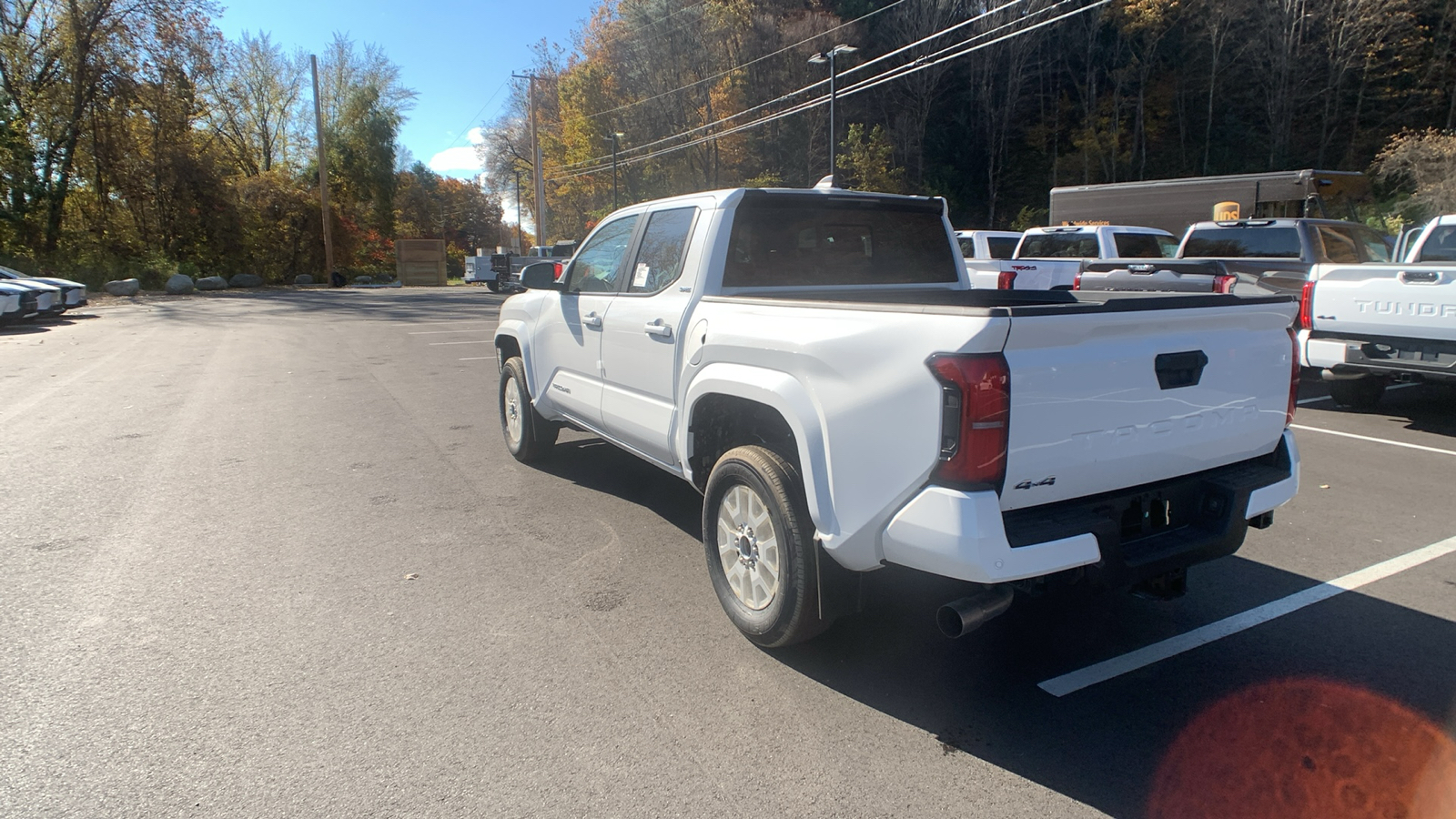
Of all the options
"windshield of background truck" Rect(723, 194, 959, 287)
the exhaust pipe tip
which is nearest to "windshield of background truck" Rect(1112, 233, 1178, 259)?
"windshield of background truck" Rect(723, 194, 959, 287)

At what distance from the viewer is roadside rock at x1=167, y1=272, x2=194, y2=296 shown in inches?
1275

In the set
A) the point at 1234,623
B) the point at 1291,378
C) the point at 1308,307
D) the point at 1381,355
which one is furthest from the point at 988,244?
the point at 1291,378

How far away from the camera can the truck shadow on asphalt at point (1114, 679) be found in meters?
2.94

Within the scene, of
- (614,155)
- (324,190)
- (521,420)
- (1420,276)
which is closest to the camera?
(521,420)

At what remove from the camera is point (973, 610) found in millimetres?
2861

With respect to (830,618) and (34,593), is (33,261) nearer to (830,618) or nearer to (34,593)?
(34,593)

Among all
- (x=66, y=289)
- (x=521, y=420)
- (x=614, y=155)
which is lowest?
(x=521, y=420)

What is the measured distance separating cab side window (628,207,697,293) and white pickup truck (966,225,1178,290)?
954 centimetres

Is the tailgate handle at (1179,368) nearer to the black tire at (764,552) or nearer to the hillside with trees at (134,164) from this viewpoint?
the black tire at (764,552)

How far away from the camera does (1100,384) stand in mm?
2834

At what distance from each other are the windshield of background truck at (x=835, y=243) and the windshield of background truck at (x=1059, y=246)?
10.3 meters

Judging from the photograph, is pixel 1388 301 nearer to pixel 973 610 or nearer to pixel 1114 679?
pixel 1114 679

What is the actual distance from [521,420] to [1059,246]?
11224mm

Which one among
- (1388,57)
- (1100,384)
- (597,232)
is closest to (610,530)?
(597,232)
